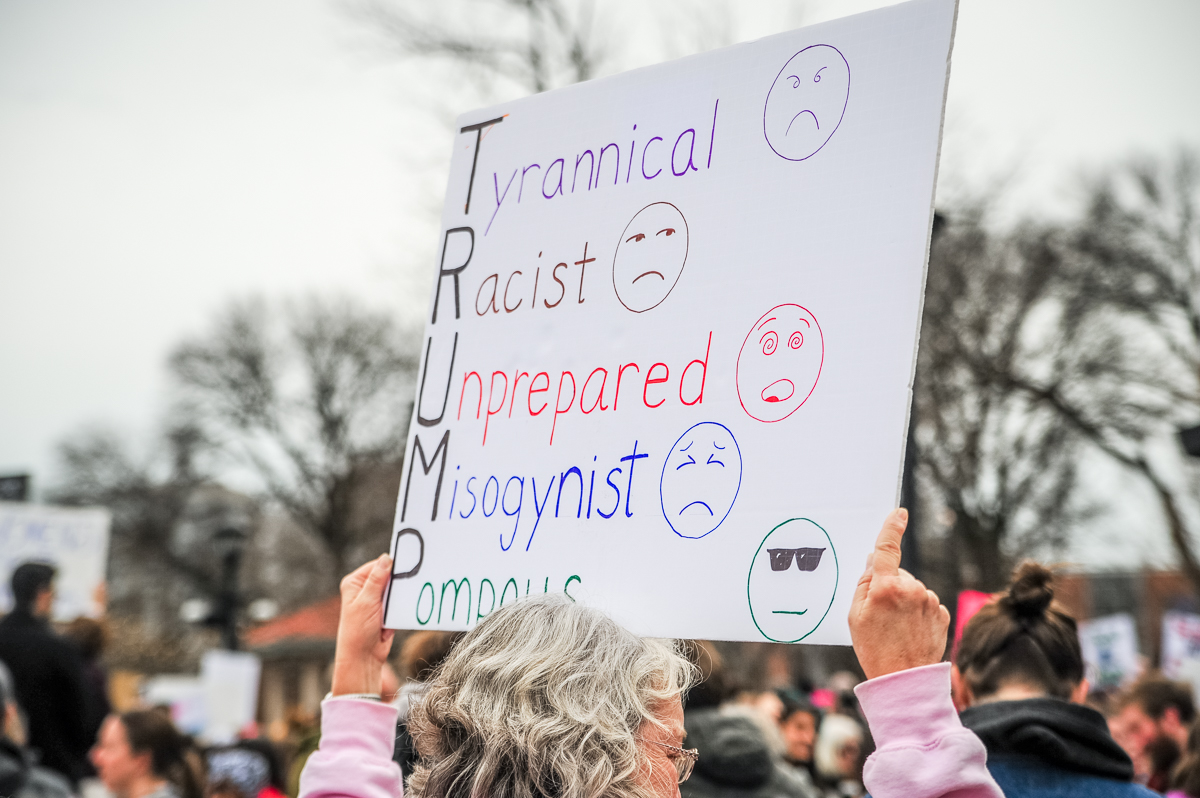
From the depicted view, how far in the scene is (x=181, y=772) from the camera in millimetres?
4277

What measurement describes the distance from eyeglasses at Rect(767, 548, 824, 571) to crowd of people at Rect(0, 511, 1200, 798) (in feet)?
0.46

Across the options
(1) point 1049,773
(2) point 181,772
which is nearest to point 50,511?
(2) point 181,772

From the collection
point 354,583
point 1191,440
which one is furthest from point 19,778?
point 1191,440

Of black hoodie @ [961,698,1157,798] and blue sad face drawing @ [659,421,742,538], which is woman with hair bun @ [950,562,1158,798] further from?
blue sad face drawing @ [659,421,742,538]

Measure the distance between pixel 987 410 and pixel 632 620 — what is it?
15.9m

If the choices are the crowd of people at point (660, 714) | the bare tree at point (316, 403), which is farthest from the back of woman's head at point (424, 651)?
the bare tree at point (316, 403)

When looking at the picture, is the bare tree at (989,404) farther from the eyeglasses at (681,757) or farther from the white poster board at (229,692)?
the eyeglasses at (681,757)

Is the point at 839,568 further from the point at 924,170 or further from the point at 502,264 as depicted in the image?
the point at 502,264

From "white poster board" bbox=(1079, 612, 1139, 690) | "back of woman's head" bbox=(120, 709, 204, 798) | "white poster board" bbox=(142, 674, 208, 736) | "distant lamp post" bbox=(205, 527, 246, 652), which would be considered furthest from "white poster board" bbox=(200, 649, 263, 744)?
"white poster board" bbox=(1079, 612, 1139, 690)

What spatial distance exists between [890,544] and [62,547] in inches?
327

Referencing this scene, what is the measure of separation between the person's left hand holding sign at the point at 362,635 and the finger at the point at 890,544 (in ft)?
2.99

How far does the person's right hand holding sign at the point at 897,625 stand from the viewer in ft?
4.74

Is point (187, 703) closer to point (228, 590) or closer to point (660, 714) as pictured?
point (228, 590)

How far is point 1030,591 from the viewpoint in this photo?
244cm
